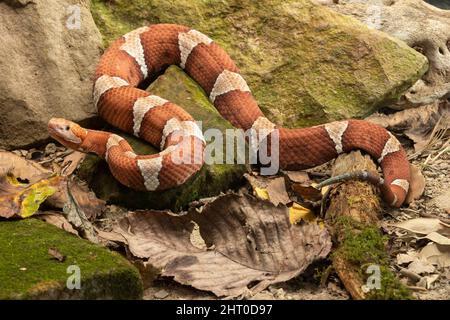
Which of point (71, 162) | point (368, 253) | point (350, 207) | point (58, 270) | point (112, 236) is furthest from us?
point (71, 162)

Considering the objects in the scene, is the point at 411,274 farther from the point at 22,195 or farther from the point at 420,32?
the point at 420,32

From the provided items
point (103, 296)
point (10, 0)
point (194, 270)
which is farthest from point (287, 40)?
point (103, 296)

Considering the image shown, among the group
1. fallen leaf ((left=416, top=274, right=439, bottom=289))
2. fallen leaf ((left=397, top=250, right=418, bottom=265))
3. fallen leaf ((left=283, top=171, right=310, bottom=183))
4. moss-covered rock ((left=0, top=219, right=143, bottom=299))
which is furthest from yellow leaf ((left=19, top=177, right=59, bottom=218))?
fallen leaf ((left=416, top=274, right=439, bottom=289))

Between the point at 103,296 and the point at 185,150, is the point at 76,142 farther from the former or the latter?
the point at 103,296

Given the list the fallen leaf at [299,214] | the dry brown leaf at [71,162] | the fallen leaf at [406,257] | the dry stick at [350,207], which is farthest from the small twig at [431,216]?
the dry brown leaf at [71,162]

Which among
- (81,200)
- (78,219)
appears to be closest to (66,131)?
(81,200)

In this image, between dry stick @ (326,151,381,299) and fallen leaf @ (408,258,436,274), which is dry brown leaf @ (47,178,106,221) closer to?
dry stick @ (326,151,381,299)

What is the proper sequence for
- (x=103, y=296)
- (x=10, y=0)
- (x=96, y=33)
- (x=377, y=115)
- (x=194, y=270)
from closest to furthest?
1. (x=103, y=296)
2. (x=194, y=270)
3. (x=10, y=0)
4. (x=96, y=33)
5. (x=377, y=115)
